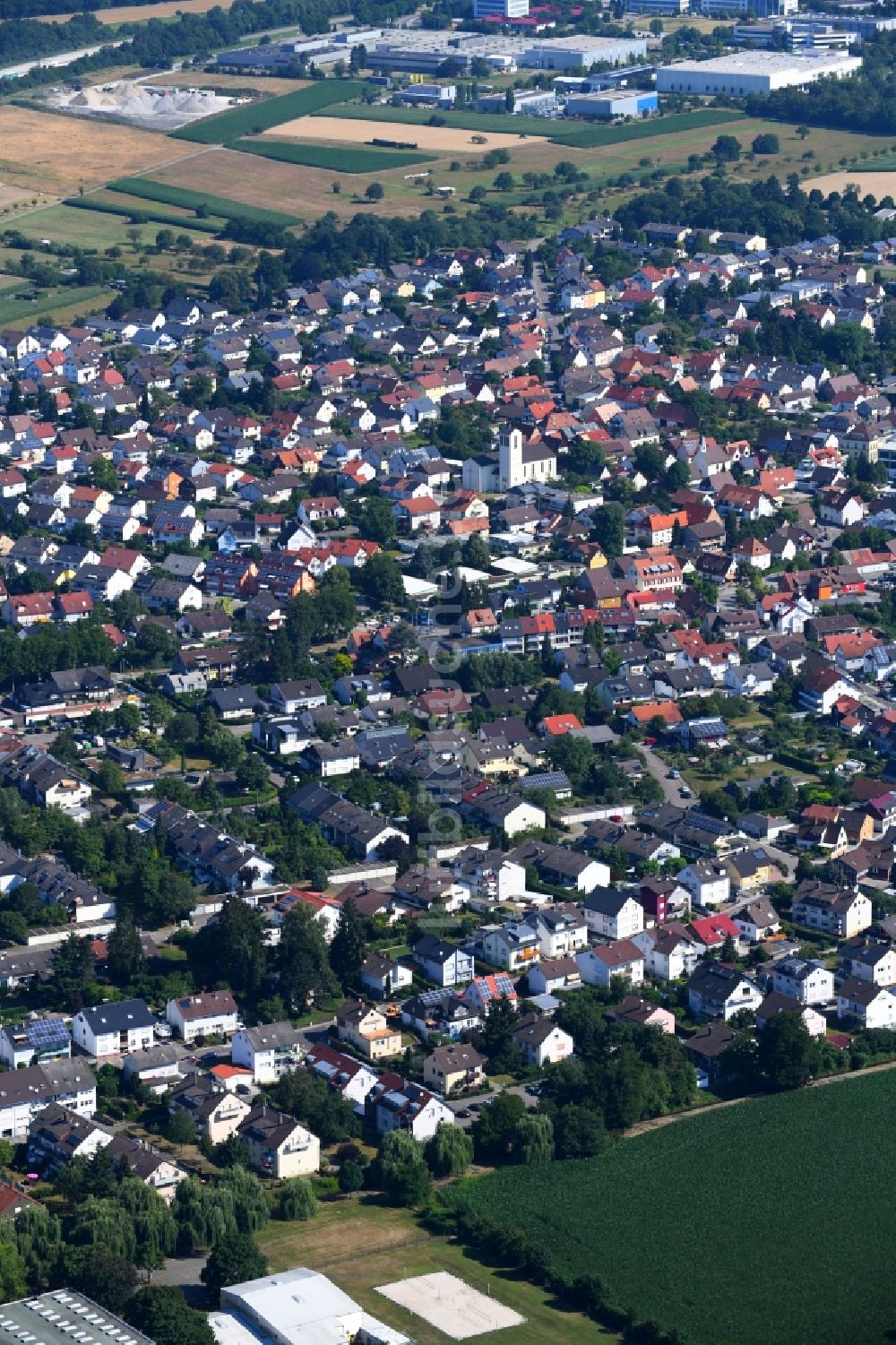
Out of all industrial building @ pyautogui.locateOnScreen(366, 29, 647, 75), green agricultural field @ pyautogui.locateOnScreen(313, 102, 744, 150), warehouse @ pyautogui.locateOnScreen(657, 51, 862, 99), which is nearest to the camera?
green agricultural field @ pyautogui.locateOnScreen(313, 102, 744, 150)

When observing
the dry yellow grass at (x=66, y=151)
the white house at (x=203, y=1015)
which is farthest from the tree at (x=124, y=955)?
the dry yellow grass at (x=66, y=151)

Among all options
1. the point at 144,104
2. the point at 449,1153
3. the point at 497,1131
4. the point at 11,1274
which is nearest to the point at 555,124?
the point at 144,104

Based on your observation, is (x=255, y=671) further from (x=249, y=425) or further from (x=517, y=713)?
(x=249, y=425)

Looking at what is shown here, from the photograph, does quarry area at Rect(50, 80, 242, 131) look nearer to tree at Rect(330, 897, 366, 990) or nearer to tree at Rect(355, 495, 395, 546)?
tree at Rect(355, 495, 395, 546)

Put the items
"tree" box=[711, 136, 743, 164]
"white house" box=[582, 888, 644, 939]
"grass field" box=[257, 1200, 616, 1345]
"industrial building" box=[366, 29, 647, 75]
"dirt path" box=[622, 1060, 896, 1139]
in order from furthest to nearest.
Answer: "industrial building" box=[366, 29, 647, 75], "tree" box=[711, 136, 743, 164], "white house" box=[582, 888, 644, 939], "dirt path" box=[622, 1060, 896, 1139], "grass field" box=[257, 1200, 616, 1345]

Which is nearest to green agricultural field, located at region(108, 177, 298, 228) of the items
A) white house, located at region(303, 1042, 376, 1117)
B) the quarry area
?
the quarry area

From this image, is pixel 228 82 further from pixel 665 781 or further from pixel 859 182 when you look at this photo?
pixel 665 781

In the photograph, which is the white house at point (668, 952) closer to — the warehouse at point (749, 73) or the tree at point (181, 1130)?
the tree at point (181, 1130)
